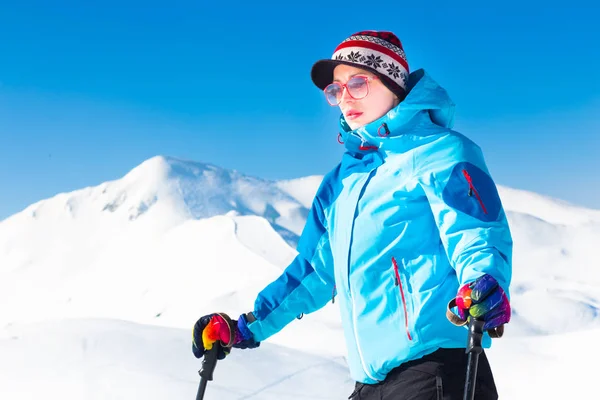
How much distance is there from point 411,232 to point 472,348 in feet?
1.55

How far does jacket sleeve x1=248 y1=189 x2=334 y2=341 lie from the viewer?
8.91 ft

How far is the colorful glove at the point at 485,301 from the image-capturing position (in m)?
1.75

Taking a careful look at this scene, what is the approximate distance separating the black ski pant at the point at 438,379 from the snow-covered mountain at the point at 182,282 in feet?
9.82

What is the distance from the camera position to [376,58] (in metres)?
2.57

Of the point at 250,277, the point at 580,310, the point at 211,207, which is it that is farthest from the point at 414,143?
the point at 211,207

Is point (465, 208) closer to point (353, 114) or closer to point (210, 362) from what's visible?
point (353, 114)

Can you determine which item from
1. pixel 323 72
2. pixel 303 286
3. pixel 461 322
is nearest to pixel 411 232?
pixel 461 322

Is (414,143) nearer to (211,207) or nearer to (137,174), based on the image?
(211,207)

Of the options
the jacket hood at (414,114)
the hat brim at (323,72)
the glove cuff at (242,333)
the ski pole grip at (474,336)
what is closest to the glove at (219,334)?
the glove cuff at (242,333)

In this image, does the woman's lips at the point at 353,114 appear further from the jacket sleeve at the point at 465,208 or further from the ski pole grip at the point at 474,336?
the ski pole grip at the point at 474,336

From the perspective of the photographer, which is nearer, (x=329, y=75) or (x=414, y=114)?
(x=414, y=114)

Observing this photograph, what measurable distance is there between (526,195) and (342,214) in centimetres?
4574

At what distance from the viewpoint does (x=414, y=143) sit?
7.28 ft

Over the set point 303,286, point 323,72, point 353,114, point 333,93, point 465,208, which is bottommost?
point 303,286
